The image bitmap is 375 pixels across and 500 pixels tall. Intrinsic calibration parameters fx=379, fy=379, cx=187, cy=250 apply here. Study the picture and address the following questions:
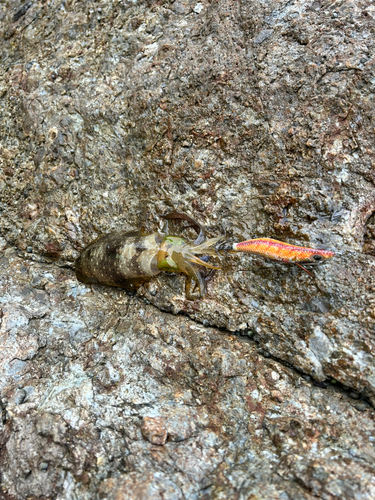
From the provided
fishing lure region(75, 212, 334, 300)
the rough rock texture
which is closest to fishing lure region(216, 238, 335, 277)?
fishing lure region(75, 212, 334, 300)

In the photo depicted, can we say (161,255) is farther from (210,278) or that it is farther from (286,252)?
(286,252)

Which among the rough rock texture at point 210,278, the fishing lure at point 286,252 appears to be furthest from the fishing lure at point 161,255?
the rough rock texture at point 210,278

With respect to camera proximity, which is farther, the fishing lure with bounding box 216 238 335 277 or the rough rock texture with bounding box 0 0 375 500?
the fishing lure with bounding box 216 238 335 277

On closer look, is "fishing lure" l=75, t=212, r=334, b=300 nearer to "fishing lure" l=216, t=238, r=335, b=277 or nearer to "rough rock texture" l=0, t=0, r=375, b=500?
"fishing lure" l=216, t=238, r=335, b=277

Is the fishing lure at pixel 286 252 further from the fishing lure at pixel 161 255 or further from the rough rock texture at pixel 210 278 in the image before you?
the rough rock texture at pixel 210 278

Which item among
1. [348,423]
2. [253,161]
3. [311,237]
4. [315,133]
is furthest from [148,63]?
[348,423]

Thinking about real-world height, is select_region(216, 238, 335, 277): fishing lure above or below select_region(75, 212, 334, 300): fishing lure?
above
